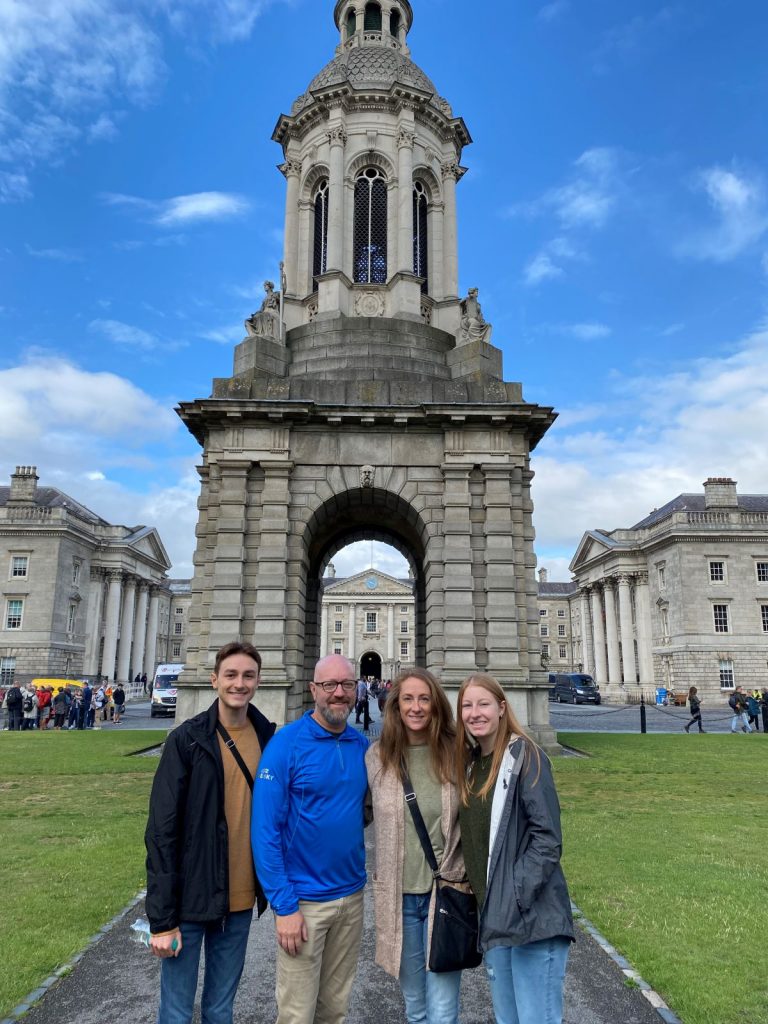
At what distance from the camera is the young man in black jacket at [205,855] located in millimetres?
3688

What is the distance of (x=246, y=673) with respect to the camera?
4.09m

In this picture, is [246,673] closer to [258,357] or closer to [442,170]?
[258,357]

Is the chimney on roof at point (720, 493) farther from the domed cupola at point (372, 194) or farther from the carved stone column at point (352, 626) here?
the carved stone column at point (352, 626)

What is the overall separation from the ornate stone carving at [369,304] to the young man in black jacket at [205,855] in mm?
18956

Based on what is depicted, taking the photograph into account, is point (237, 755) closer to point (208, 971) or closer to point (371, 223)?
point (208, 971)

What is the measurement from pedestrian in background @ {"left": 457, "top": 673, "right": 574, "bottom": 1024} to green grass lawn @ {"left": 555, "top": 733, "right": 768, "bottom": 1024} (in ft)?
6.41

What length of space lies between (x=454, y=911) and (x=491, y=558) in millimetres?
13921

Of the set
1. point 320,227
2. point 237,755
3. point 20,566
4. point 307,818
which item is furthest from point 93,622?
point 307,818

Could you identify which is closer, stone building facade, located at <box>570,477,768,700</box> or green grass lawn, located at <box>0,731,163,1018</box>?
green grass lawn, located at <box>0,731,163,1018</box>

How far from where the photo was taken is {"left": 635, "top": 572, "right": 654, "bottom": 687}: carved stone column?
55375mm

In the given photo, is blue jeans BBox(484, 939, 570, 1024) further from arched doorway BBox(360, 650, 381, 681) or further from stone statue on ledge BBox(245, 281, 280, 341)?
arched doorway BBox(360, 650, 381, 681)

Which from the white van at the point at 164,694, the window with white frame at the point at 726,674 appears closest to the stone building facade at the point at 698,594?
the window with white frame at the point at 726,674

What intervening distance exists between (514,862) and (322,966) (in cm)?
124

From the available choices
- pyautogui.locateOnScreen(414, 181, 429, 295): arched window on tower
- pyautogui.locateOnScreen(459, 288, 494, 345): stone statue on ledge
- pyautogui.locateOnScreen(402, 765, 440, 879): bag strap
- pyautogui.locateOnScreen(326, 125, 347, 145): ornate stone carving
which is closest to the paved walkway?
pyautogui.locateOnScreen(402, 765, 440, 879): bag strap
